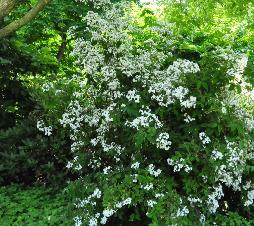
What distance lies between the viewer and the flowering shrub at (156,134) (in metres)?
4.63

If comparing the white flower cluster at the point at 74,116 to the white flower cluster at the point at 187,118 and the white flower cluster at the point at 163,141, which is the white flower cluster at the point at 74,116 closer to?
the white flower cluster at the point at 163,141

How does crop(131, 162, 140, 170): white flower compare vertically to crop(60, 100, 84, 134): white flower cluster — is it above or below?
below

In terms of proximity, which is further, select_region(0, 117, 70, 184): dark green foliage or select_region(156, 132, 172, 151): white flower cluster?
select_region(0, 117, 70, 184): dark green foliage

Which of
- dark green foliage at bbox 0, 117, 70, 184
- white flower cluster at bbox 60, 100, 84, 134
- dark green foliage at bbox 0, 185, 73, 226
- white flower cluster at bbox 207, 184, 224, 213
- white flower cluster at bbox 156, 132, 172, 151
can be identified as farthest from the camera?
dark green foliage at bbox 0, 117, 70, 184

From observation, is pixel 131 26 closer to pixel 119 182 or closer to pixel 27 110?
pixel 119 182

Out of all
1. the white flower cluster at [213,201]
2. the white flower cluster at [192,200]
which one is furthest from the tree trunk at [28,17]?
the white flower cluster at [213,201]

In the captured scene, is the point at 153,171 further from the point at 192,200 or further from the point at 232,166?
the point at 232,166

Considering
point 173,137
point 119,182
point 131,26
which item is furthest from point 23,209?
point 131,26

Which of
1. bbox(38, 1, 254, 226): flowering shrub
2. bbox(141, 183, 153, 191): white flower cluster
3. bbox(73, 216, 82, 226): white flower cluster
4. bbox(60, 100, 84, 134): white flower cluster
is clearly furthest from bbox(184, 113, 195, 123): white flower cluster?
bbox(73, 216, 82, 226): white flower cluster

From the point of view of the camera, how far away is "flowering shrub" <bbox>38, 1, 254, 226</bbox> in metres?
4.63

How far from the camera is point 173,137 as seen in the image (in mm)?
4840

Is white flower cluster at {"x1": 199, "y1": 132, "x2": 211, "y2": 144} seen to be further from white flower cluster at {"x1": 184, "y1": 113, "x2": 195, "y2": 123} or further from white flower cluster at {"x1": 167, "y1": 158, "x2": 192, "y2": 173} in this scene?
white flower cluster at {"x1": 167, "y1": 158, "x2": 192, "y2": 173}

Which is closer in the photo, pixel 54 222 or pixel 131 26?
pixel 54 222

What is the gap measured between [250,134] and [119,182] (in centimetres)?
183
